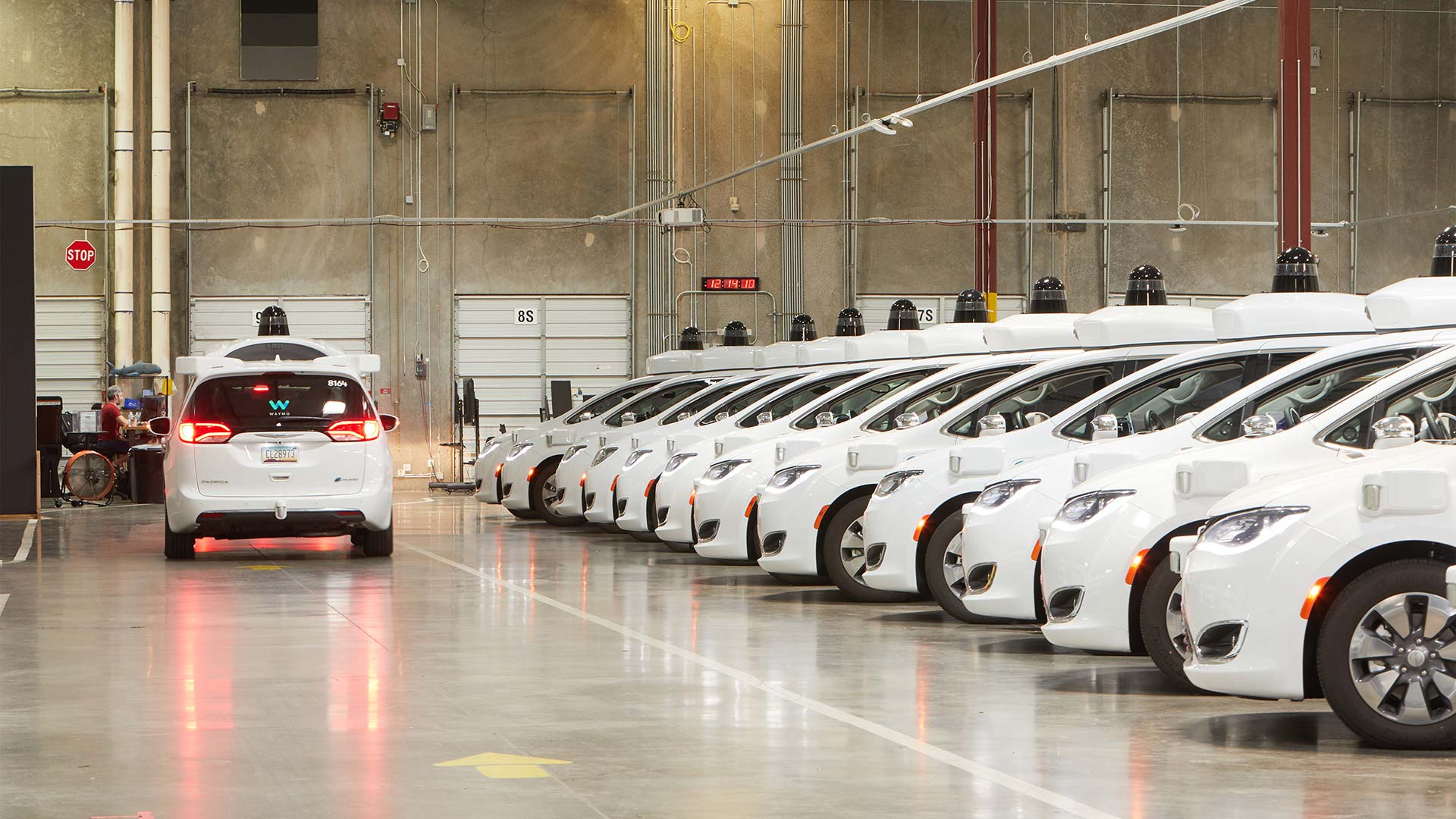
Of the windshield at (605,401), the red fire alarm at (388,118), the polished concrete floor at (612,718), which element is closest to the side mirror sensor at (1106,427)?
the polished concrete floor at (612,718)

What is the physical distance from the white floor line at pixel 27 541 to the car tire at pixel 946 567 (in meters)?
8.22

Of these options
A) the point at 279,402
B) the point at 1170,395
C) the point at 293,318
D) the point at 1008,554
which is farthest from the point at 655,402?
the point at 293,318

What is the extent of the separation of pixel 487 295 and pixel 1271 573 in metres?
24.3

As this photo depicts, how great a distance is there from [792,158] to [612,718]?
24.1m

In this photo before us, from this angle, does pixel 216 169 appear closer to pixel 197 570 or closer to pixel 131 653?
pixel 197 570

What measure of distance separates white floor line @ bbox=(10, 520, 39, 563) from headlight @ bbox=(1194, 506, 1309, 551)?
11.1 m

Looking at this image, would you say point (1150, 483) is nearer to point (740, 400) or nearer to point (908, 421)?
point (908, 421)

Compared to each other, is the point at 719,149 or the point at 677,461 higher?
the point at 719,149

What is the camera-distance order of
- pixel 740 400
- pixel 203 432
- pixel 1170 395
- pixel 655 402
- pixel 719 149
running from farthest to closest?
pixel 719 149 < pixel 655 402 < pixel 740 400 < pixel 203 432 < pixel 1170 395

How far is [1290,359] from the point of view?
29.8 ft

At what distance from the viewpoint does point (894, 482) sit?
422 inches

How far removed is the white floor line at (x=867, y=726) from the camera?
221 inches

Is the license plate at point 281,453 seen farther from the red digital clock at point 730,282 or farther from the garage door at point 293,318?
the red digital clock at point 730,282

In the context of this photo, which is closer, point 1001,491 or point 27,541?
point 1001,491
